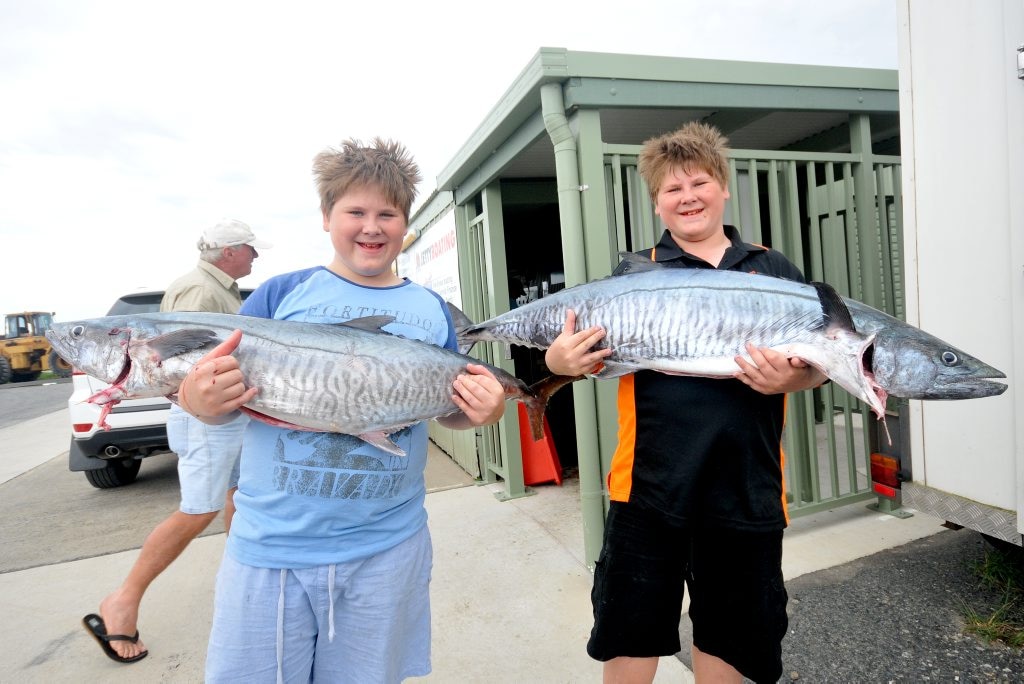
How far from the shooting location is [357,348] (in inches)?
66.1

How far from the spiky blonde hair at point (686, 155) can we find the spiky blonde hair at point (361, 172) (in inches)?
36.0

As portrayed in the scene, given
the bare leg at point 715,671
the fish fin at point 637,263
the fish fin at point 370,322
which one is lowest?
the bare leg at point 715,671

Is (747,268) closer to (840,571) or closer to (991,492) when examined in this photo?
(991,492)

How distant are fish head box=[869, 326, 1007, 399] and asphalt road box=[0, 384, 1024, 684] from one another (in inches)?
64.1

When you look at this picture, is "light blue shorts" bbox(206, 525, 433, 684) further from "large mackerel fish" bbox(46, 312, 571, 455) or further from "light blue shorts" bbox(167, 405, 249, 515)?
"light blue shorts" bbox(167, 405, 249, 515)

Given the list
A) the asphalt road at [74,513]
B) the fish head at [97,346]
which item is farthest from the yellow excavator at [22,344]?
the fish head at [97,346]

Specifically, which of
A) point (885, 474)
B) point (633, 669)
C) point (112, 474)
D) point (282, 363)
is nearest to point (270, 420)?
point (282, 363)

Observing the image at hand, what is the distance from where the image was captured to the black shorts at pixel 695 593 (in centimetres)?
183

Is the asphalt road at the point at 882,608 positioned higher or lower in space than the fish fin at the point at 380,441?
lower

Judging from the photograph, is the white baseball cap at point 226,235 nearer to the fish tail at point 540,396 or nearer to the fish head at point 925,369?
the fish tail at point 540,396

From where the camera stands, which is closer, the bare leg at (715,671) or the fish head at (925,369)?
the fish head at (925,369)

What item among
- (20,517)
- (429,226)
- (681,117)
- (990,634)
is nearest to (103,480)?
(20,517)

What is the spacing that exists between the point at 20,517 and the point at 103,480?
897 millimetres

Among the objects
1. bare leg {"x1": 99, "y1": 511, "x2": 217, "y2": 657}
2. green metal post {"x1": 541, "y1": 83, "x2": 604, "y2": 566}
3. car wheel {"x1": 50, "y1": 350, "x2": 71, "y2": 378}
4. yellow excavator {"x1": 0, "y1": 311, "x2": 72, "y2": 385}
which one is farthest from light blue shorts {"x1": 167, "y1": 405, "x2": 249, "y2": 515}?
yellow excavator {"x1": 0, "y1": 311, "x2": 72, "y2": 385}
